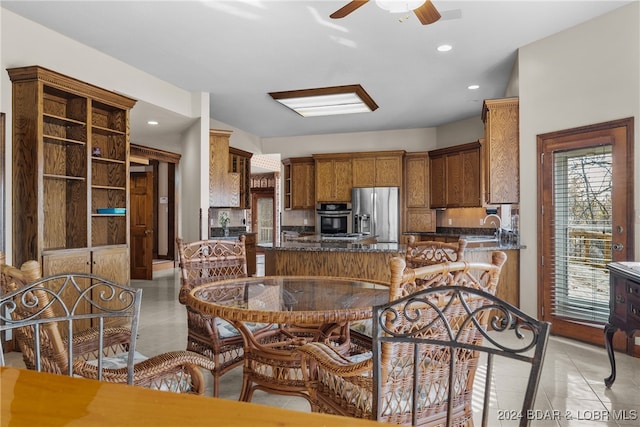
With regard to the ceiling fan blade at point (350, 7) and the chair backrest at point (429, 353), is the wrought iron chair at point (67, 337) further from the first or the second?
the ceiling fan blade at point (350, 7)

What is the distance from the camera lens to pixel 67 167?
4117 mm

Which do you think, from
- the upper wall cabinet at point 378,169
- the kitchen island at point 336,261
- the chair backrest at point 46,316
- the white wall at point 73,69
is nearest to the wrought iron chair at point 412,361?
the chair backrest at point 46,316

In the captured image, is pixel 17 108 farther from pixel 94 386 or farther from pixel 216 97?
pixel 94 386

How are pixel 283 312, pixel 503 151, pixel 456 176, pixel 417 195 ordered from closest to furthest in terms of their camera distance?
pixel 283 312
pixel 503 151
pixel 456 176
pixel 417 195

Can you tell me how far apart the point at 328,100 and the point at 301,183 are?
2827 mm

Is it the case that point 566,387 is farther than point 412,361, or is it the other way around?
point 566,387

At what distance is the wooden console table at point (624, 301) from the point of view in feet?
8.20

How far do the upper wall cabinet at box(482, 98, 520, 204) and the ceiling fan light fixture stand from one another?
2.25 metres

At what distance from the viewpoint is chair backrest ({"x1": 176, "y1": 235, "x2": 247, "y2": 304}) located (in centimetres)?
285

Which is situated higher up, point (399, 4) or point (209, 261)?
point (399, 4)

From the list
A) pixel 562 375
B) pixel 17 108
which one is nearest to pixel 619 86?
pixel 562 375

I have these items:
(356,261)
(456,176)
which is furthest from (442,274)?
(456,176)

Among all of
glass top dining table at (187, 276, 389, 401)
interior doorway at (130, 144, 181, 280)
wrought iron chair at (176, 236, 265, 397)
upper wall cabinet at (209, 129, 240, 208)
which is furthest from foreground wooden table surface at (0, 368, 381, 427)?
interior doorway at (130, 144, 181, 280)

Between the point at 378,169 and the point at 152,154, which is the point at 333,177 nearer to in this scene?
the point at 378,169
